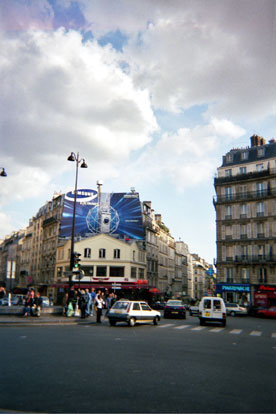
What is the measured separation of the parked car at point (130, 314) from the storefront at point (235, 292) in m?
29.2

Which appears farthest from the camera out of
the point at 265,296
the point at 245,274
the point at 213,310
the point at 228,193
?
the point at 228,193

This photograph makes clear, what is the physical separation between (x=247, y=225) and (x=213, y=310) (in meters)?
28.6

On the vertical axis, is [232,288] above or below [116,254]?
below

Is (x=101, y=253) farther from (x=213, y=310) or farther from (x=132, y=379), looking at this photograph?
(x=132, y=379)

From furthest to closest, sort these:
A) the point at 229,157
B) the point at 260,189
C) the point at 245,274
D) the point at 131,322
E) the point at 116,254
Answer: the point at 116,254 → the point at 229,157 → the point at 260,189 → the point at 245,274 → the point at 131,322

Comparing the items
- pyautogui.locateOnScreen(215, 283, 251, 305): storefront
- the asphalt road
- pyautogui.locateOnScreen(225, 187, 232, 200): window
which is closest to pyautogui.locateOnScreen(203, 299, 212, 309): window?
the asphalt road

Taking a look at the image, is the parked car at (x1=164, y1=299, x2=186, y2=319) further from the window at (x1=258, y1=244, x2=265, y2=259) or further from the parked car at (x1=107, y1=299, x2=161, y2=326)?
the window at (x1=258, y1=244, x2=265, y2=259)

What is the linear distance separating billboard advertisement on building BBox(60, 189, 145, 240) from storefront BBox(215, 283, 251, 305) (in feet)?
50.3

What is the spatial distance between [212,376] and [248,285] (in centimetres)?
4210

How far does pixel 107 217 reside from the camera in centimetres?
5922

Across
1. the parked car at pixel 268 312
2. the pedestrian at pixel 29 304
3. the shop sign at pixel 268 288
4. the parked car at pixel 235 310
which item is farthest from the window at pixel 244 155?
the pedestrian at pixel 29 304

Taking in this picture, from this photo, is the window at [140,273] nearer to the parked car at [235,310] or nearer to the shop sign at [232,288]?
the shop sign at [232,288]

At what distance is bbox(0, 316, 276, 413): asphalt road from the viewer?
5.39m

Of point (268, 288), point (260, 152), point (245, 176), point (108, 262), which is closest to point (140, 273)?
point (108, 262)
